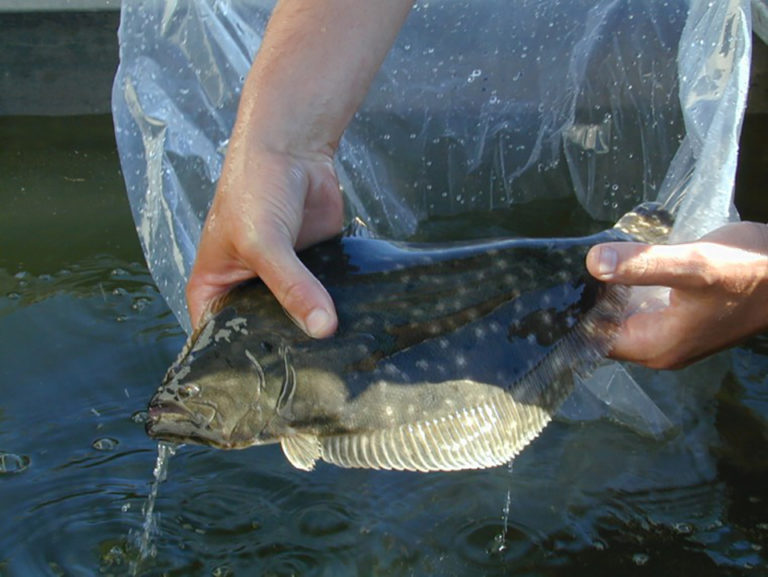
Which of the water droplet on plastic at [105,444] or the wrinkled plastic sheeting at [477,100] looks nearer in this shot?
the water droplet on plastic at [105,444]

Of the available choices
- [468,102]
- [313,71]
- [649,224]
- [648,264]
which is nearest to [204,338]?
[313,71]

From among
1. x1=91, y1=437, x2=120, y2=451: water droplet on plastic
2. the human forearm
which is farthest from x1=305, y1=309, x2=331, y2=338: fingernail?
x1=91, y1=437, x2=120, y2=451: water droplet on plastic

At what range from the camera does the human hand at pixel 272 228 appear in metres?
1.81

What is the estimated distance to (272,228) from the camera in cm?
191

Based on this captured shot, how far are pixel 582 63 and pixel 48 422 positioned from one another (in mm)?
2406

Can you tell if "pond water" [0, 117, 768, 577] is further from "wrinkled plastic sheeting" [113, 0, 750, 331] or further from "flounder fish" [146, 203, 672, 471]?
"wrinkled plastic sheeting" [113, 0, 750, 331]

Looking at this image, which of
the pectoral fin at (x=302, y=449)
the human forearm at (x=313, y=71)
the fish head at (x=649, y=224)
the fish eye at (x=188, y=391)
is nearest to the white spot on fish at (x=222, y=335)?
the fish eye at (x=188, y=391)

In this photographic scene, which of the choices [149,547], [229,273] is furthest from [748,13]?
[149,547]

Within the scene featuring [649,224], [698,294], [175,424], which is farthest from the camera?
[649,224]

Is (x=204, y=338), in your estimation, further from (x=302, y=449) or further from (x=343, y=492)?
(x=343, y=492)

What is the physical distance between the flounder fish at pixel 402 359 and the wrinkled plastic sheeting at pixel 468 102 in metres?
1.19

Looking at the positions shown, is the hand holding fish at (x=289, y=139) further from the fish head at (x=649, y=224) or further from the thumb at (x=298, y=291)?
the fish head at (x=649, y=224)

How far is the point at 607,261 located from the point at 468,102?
5.91 ft

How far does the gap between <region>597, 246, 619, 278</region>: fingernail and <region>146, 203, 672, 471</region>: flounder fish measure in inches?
2.8
